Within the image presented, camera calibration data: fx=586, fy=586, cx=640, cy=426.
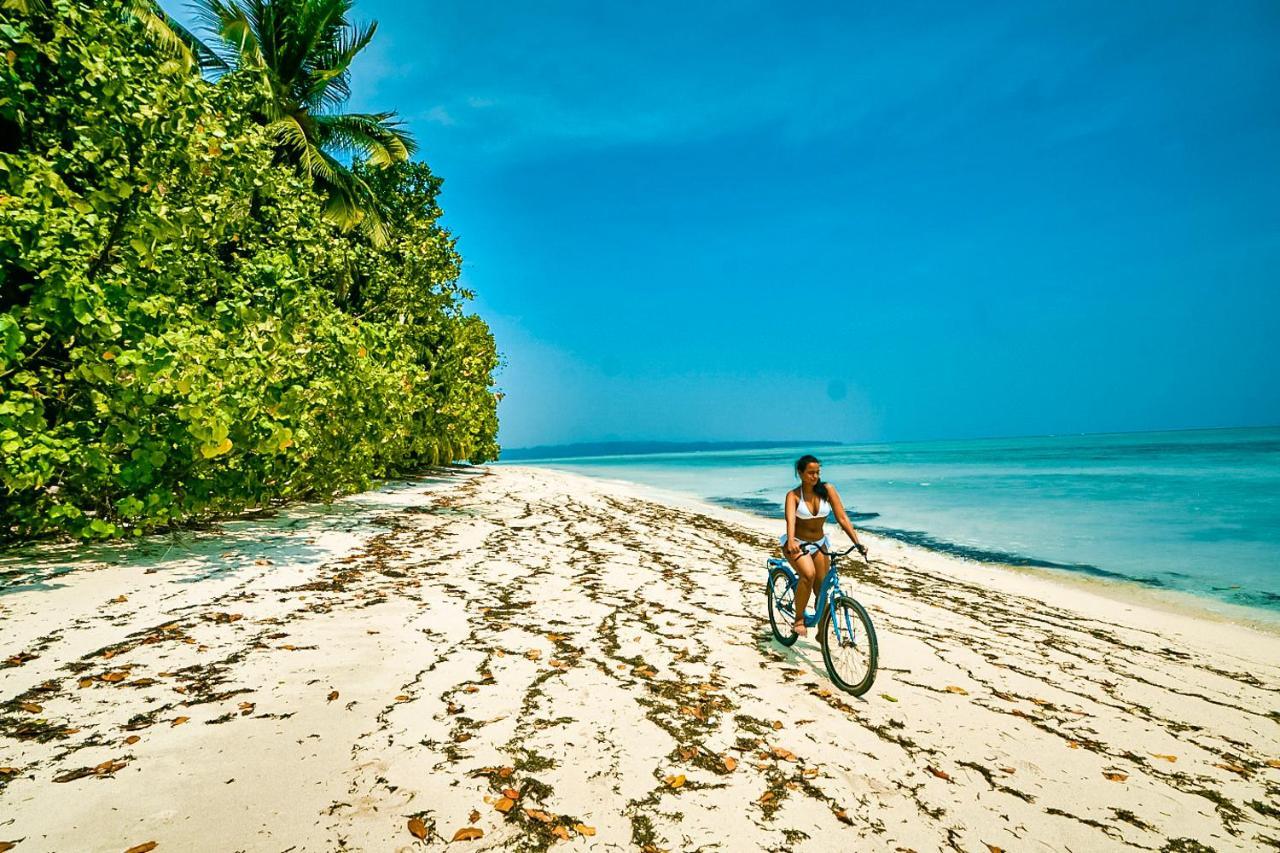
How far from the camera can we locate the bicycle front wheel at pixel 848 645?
5.49 m

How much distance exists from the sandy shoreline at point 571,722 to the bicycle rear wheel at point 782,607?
261 mm

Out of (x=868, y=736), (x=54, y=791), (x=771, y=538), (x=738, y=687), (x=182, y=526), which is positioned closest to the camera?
(x=54, y=791)

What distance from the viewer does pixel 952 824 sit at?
3.79 metres

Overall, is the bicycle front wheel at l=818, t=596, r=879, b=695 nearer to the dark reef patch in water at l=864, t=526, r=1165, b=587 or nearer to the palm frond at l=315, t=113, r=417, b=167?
the dark reef patch in water at l=864, t=526, r=1165, b=587

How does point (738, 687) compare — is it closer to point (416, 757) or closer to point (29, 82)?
point (416, 757)

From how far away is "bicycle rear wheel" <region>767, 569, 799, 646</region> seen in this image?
6816mm

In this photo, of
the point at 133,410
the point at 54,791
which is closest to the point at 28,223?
the point at 133,410

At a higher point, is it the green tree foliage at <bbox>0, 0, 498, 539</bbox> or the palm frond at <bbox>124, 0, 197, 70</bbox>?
the palm frond at <bbox>124, 0, 197, 70</bbox>

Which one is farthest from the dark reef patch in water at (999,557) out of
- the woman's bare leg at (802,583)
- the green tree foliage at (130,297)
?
the green tree foliage at (130,297)

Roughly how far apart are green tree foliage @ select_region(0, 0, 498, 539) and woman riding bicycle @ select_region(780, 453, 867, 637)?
24.0 ft

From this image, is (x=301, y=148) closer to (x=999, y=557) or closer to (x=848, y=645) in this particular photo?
(x=848, y=645)

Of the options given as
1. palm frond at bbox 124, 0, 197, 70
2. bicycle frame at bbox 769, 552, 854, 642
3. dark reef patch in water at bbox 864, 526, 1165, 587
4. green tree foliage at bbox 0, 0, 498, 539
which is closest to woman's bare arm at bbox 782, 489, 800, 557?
bicycle frame at bbox 769, 552, 854, 642

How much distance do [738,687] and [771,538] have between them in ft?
37.1

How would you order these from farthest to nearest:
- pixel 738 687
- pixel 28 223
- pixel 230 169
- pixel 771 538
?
pixel 771 538, pixel 230 169, pixel 28 223, pixel 738 687
